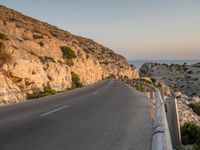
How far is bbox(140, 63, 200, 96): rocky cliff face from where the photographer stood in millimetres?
115812

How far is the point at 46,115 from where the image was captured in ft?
→ 43.1

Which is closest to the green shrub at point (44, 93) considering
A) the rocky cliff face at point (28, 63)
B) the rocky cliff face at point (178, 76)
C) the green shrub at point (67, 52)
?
the rocky cliff face at point (28, 63)

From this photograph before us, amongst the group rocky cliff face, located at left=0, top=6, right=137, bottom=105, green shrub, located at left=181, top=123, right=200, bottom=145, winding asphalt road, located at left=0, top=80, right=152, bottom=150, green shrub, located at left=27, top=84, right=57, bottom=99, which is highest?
rocky cliff face, located at left=0, top=6, right=137, bottom=105

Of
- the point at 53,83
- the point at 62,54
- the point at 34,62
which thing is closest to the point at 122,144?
the point at 34,62

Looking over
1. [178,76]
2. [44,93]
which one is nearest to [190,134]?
[44,93]

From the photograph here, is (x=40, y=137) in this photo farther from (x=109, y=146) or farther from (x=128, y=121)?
(x=128, y=121)

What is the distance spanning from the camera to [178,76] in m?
143

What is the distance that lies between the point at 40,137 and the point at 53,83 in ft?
86.6

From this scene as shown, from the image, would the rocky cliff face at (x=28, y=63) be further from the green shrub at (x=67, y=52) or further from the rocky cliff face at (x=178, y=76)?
the rocky cliff face at (x=178, y=76)

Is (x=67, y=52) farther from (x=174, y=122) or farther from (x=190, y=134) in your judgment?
(x=174, y=122)

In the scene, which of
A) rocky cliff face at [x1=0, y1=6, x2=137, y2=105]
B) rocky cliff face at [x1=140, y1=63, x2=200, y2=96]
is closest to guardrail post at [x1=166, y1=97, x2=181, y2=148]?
rocky cliff face at [x1=0, y1=6, x2=137, y2=105]

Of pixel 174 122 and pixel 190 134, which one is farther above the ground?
pixel 174 122

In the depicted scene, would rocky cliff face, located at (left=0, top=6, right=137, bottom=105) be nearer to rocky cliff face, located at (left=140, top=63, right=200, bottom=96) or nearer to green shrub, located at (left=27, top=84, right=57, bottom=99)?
green shrub, located at (left=27, top=84, right=57, bottom=99)

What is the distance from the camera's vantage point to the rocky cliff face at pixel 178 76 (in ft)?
380
